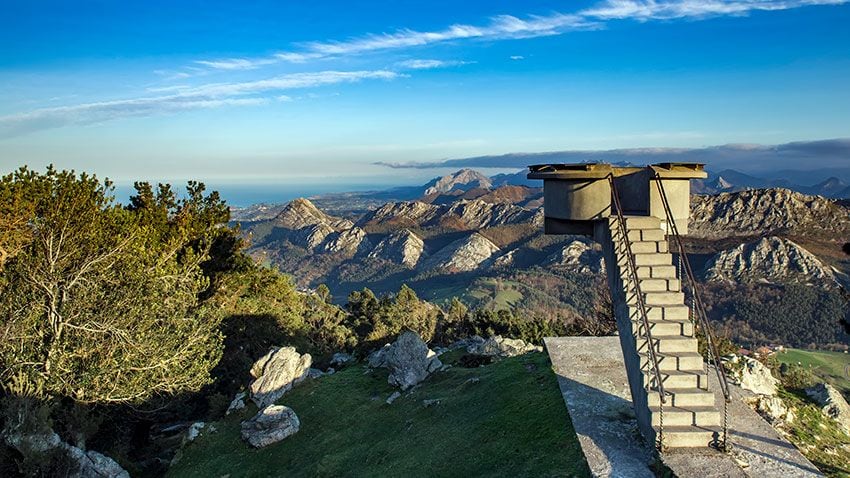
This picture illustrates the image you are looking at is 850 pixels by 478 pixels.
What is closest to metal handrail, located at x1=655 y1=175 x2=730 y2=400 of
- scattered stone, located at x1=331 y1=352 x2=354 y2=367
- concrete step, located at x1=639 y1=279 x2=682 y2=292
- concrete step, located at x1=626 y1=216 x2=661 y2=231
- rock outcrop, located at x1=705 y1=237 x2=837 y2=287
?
concrete step, located at x1=626 y1=216 x2=661 y2=231

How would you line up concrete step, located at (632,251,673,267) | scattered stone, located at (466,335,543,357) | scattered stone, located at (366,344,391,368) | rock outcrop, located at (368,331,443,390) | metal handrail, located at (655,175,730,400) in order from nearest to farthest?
metal handrail, located at (655,175,730,400) → concrete step, located at (632,251,673,267) → rock outcrop, located at (368,331,443,390) → scattered stone, located at (466,335,543,357) → scattered stone, located at (366,344,391,368)

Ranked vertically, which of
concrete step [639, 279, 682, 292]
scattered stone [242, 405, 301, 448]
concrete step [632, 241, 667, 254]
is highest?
concrete step [632, 241, 667, 254]

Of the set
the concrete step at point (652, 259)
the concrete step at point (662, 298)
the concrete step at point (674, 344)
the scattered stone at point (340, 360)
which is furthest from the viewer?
the scattered stone at point (340, 360)

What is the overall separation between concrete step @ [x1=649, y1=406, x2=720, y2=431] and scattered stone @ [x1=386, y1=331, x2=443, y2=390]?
35.7 feet

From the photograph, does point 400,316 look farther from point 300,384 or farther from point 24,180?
point 24,180

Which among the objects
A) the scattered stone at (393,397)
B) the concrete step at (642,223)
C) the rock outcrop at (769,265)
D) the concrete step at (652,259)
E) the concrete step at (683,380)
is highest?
the concrete step at (642,223)

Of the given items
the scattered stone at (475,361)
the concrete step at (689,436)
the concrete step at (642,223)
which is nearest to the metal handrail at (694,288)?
the concrete step at (642,223)

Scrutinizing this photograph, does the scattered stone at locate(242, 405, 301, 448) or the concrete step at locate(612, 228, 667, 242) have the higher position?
the concrete step at locate(612, 228, 667, 242)

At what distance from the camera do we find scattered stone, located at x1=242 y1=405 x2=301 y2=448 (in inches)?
703

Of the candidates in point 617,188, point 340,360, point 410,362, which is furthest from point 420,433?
point 340,360

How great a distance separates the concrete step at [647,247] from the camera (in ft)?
38.3

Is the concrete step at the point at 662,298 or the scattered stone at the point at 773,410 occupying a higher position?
the concrete step at the point at 662,298

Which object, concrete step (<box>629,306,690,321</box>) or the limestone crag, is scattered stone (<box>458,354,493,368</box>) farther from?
the limestone crag

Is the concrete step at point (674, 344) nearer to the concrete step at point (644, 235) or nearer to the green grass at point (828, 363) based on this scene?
the concrete step at point (644, 235)
